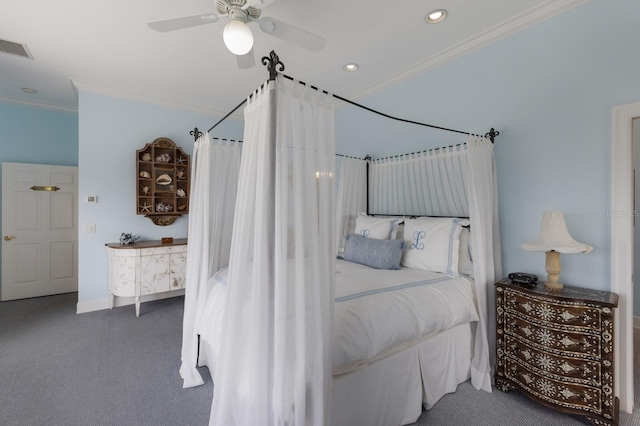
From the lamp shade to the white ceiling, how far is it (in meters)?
1.63

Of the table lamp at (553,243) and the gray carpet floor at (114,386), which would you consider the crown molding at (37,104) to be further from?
the table lamp at (553,243)

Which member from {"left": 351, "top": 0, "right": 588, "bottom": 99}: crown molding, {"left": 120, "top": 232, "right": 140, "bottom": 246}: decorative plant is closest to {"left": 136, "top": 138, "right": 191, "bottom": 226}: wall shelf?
{"left": 120, "top": 232, "right": 140, "bottom": 246}: decorative plant

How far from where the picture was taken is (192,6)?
225cm

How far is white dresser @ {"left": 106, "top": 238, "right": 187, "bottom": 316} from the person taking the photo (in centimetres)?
361

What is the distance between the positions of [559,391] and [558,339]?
1.08ft

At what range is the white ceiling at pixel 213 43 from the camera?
2.28 meters

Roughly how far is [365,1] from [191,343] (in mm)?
2978

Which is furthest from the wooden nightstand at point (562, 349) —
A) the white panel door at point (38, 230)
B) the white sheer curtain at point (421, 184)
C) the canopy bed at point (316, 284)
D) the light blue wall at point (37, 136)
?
the light blue wall at point (37, 136)

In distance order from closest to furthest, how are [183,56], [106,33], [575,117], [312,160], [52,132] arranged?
[312,160]
[575,117]
[106,33]
[183,56]
[52,132]

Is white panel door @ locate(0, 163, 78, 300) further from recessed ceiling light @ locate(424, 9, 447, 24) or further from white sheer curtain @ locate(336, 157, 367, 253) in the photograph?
recessed ceiling light @ locate(424, 9, 447, 24)

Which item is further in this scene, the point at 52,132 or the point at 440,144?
the point at 52,132

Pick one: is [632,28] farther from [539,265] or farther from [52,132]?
[52,132]

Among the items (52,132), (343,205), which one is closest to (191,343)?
(343,205)

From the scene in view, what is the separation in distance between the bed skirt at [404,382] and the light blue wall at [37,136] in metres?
5.45
